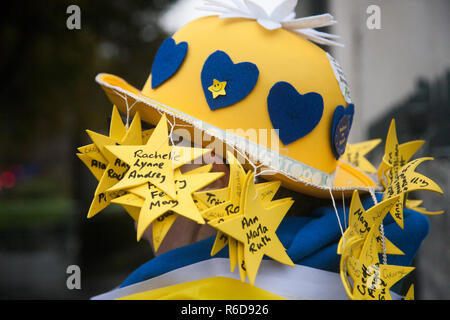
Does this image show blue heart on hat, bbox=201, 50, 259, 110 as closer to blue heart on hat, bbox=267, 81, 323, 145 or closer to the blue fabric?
blue heart on hat, bbox=267, 81, 323, 145

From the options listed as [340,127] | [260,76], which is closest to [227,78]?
[260,76]

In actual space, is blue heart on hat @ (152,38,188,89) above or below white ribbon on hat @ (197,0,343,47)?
below

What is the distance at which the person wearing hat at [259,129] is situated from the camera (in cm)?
130

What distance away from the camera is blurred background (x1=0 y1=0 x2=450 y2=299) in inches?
105

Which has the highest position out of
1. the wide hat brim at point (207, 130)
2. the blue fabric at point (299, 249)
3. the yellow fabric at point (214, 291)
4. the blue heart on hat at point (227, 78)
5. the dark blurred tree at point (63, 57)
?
the dark blurred tree at point (63, 57)

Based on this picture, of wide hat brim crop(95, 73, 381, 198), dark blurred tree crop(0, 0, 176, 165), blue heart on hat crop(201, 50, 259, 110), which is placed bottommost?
wide hat brim crop(95, 73, 381, 198)

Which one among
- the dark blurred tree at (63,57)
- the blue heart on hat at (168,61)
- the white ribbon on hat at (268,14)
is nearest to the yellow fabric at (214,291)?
the blue heart on hat at (168,61)

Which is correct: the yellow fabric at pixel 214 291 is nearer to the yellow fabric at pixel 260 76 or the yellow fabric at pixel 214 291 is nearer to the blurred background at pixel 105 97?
the yellow fabric at pixel 260 76

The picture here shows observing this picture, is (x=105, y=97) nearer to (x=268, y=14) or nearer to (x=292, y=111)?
(x=268, y=14)

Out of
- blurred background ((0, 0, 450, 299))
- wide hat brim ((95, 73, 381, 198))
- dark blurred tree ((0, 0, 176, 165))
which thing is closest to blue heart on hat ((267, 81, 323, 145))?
wide hat brim ((95, 73, 381, 198))

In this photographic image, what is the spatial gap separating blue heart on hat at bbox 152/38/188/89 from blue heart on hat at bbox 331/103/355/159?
1.99 ft

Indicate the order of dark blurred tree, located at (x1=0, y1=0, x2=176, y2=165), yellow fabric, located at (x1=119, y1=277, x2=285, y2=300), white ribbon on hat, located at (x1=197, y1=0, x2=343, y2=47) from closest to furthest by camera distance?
yellow fabric, located at (x1=119, y1=277, x2=285, y2=300), white ribbon on hat, located at (x1=197, y1=0, x2=343, y2=47), dark blurred tree, located at (x1=0, y1=0, x2=176, y2=165)

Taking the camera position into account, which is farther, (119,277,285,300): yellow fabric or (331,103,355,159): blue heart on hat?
(331,103,355,159): blue heart on hat
